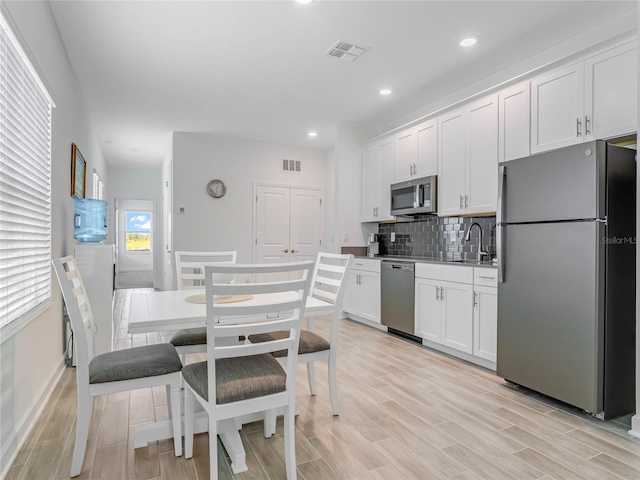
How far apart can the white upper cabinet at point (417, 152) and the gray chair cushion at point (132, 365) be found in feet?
10.7

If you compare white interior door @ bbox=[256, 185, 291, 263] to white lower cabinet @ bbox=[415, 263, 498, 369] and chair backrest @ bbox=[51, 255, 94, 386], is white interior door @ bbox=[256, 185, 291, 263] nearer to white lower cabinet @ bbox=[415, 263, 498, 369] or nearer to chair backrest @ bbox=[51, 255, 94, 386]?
white lower cabinet @ bbox=[415, 263, 498, 369]

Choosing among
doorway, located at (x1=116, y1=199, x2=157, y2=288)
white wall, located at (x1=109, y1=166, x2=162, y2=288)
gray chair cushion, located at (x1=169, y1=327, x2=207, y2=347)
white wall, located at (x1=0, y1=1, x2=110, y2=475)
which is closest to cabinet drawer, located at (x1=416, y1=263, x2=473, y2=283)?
gray chair cushion, located at (x1=169, y1=327, x2=207, y2=347)

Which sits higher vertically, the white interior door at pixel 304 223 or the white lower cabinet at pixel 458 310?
the white interior door at pixel 304 223

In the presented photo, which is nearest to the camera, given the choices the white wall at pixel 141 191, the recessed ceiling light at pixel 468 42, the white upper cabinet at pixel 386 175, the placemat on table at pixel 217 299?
the placemat on table at pixel 217 299

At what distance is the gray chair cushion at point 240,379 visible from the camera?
1.56 metres

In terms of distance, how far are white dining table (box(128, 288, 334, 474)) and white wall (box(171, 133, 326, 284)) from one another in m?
3.51

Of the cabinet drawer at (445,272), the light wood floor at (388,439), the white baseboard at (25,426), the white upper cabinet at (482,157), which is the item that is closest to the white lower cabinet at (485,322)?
the cabinet drawer at (445,272)

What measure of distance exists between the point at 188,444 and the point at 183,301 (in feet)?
2.44

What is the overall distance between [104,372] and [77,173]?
9.50ft

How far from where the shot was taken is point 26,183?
2.25 m

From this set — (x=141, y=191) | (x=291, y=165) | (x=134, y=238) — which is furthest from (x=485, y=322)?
(x=134, y=238)

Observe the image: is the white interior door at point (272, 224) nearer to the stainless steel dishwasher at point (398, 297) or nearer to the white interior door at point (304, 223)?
the white interior door at point (304, 223)

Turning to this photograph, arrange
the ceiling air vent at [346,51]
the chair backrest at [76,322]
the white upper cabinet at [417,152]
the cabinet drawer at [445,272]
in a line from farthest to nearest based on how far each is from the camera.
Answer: the white upper cabinet at [417,152], the cabinet drawer at [445,272], the ceiling air vent at [346,51], the chair backrest at [76,322]

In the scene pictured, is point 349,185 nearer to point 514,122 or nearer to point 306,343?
point 514,122
